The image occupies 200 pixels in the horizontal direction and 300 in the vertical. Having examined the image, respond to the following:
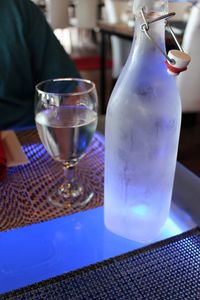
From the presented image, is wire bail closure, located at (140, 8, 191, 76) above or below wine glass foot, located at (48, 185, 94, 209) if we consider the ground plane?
above

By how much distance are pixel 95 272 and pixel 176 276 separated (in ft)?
0.27

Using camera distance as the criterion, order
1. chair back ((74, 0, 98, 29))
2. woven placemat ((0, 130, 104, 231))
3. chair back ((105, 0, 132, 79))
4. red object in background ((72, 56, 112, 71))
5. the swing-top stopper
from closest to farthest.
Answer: the swing-top stopper, woven placemat ((0, 130, 104, 231)), chair back ((105, 0, 132, 79)), red object in background ((72, 56, 112, 71)), chair back ((74, 0, 98, 29))

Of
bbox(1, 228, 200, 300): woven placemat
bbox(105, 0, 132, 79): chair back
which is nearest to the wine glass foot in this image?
bbox(1, 228, 200, 300): woven placemat

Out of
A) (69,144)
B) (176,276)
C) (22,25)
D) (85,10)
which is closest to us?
(176,276)

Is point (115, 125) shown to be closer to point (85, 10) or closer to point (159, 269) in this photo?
point (159, 269)

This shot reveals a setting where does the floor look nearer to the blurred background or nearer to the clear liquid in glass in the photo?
the blurred background

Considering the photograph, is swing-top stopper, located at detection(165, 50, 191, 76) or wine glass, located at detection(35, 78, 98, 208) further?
wine glass, located at detection(35, 78, 98, 208)

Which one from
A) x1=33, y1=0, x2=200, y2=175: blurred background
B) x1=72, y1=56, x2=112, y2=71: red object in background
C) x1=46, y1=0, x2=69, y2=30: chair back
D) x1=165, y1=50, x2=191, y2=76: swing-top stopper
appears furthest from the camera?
x1=72, y1=56, x2=112, y2=71: red object in background

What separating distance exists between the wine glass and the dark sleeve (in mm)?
450

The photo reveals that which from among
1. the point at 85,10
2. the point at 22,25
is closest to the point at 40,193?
the point at 22,25

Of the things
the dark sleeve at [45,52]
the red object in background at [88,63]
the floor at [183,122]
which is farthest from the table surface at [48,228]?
the red object in background at [88,63]

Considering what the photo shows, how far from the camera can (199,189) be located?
504 millimetres

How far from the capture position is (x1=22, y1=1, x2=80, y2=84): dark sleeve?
3.09 ft

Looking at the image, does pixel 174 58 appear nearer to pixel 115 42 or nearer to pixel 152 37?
pixel 152 37
